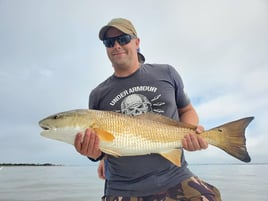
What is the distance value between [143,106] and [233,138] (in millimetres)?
1166

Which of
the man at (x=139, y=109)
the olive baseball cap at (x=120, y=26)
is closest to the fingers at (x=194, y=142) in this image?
the man at (x=139, y=109)

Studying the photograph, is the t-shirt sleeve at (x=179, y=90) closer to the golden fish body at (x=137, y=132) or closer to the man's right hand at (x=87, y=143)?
the golden fish body at (x=137, y=132)

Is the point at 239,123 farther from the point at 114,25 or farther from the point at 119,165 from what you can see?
the point at 114,25

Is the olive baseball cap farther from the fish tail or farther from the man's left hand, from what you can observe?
the fish tail

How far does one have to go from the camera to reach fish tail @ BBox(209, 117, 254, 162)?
3.66 meters

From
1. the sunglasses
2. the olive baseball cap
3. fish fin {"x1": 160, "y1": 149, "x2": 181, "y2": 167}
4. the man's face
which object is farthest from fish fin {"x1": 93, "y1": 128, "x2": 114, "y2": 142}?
the olive baseball cap

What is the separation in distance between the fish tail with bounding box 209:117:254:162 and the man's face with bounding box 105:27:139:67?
1510 millimetres

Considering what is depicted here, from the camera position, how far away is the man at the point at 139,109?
12.5 ft

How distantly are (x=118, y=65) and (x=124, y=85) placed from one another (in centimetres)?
31

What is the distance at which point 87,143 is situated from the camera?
3.84 m

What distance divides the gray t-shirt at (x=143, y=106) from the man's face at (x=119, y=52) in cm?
20

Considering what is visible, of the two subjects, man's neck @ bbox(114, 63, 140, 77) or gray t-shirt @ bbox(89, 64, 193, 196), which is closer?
gray t-shirt @ bbox(89, 64, 193, 196)

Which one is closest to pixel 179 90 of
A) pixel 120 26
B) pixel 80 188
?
pixel 120 26

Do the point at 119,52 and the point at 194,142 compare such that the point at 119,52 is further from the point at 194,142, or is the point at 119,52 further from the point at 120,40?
the point at 194,142
